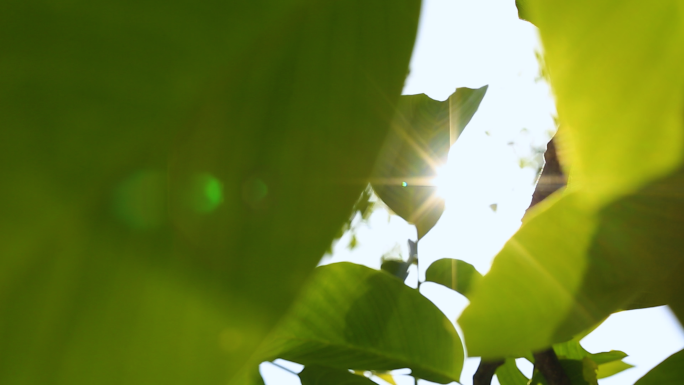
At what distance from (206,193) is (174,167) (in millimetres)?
14

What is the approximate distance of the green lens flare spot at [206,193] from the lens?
118mm

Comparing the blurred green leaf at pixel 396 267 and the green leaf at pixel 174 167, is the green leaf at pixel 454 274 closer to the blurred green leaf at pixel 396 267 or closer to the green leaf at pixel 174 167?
the blurred green leaf at pixel 396 267

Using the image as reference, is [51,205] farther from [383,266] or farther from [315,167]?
[383,266]

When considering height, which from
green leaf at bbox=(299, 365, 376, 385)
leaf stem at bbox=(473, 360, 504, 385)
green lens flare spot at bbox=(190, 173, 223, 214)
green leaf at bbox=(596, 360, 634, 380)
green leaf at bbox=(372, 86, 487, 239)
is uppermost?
green leaf at bbox=(372, 86, 487, 239)

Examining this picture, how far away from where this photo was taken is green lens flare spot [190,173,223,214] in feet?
0.39

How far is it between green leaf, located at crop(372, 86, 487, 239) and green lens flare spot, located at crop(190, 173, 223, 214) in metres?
0.43

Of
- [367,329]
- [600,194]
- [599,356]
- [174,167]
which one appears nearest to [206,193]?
[174,167]

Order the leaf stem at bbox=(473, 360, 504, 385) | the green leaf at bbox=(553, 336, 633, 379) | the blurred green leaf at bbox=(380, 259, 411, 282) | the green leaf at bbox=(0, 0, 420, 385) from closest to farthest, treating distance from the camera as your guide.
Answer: the green leaf at bbox=(0, 0, 420, 385)
the leaf stem at bbox=(473, 360, 504, 385)
the green leaf at bbox=(553, 336, 633, 379)
the blurred green leaf at bbox=(380, 259, 411, 282)

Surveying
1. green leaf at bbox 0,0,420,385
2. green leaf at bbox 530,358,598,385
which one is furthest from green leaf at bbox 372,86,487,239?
green leaf at bbox 0,0,420,385

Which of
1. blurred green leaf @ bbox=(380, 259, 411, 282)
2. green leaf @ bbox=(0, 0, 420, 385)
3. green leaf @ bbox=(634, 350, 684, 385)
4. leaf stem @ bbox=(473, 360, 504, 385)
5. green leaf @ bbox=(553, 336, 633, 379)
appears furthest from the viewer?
blurred green leaf @ bbox=(380, 259, 411, 282)

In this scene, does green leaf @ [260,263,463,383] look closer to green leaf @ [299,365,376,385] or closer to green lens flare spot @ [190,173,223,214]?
green leaf @ [299,365,376,385]

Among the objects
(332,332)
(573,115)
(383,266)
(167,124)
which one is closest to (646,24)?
(573,115)

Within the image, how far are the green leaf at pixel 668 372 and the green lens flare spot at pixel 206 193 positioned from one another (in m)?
0.39

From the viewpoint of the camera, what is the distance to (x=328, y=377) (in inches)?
22.1
